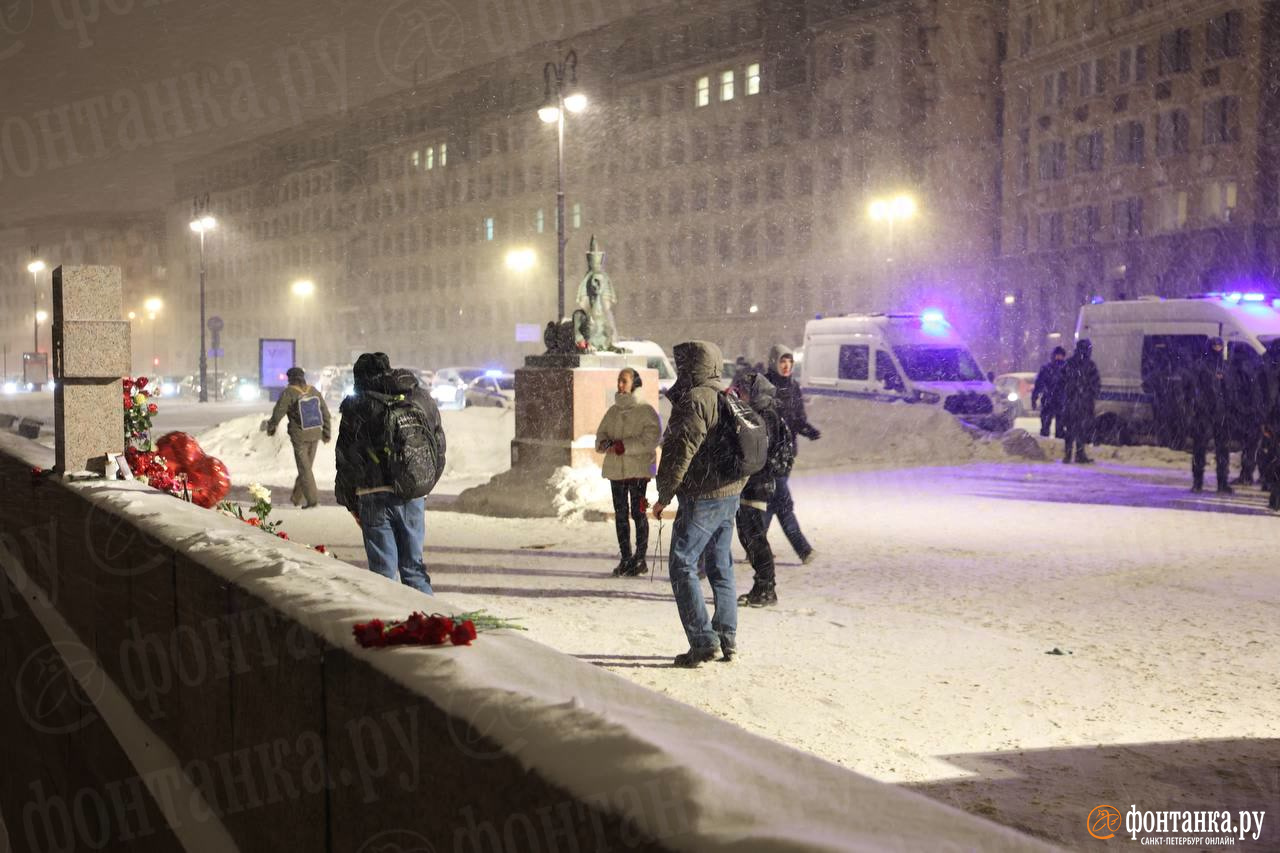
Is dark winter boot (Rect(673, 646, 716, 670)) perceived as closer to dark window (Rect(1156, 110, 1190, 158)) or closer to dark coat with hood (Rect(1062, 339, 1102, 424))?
dark coat with hood (Rect(1062, 339, 1102, 424))

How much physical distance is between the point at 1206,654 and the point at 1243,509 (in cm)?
854

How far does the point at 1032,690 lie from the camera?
6922 millimetres

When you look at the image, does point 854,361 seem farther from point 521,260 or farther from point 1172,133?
point 521,260

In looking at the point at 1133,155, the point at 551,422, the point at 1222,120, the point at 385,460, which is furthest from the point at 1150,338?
A: the point at 1133,155

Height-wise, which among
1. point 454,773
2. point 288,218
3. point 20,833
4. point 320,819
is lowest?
point 20,833

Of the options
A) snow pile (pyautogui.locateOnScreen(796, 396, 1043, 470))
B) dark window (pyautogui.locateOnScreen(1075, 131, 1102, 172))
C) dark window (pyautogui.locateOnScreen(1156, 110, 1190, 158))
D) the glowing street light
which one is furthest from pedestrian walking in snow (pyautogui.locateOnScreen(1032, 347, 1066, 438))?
the glowing street light

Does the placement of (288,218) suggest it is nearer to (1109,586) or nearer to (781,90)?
(781,90)

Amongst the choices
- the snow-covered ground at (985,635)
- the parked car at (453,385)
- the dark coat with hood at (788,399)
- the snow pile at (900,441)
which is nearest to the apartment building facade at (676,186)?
the parked car at (453,385)

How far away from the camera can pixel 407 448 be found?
766cm

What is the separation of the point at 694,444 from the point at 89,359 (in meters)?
4.51

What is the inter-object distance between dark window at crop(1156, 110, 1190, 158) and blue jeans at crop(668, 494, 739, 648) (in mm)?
42945

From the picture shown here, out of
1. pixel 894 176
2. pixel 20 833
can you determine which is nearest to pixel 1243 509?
pixel 20 833

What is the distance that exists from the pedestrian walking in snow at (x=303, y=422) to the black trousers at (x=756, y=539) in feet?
26.6

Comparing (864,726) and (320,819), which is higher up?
(320,819)
